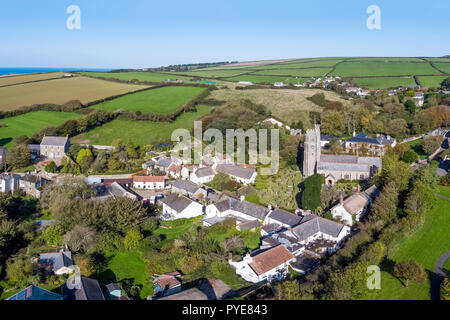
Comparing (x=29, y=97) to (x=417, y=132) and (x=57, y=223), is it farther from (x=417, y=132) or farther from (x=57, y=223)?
(x=417, y=132)

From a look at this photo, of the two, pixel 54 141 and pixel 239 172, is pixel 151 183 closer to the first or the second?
pixel 239 172

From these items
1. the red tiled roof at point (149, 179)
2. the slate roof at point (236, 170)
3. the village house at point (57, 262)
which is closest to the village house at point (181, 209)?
the red tiled roof at point (149, 179)

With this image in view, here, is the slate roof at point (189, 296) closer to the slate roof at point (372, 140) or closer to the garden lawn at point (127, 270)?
the garden lawn at point (127, 270)

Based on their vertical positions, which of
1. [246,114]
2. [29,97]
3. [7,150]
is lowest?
[7,150]

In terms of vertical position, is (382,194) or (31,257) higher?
(382,194)

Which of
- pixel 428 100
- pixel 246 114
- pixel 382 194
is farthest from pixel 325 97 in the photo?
pixel 382 194

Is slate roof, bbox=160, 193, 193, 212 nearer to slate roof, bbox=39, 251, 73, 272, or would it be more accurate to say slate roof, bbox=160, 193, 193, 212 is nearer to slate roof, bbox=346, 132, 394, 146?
slate roof, bbox=39, 251, 73, 272
